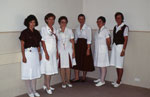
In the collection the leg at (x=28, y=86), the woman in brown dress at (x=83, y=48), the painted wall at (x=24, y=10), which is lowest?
the leg at (x=28, y=86)

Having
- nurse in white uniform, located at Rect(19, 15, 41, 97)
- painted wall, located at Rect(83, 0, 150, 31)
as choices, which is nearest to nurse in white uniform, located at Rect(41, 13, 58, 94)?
nurse in white uniform, located at Rect(19, 15, 41, 97)

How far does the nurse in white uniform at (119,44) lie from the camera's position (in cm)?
455

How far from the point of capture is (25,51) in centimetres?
388

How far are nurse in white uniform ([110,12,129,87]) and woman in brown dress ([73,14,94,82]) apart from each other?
551 mm

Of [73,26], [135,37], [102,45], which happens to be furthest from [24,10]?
[135,37]

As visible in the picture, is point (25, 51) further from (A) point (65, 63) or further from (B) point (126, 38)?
(B) point (126, 38)

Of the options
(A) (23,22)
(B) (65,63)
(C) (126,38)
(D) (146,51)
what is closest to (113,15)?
(C) (126,38)

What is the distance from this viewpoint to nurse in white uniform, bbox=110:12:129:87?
4.55 meters

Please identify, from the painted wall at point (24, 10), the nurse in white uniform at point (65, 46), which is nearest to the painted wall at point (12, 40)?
the painted wall at point (24, 10)

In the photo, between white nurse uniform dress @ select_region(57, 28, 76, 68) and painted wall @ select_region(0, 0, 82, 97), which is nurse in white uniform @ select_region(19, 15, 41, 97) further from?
white nurse uniform dress @ select_region(57, 28, 76, 68)

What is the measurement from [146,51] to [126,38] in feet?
1.81

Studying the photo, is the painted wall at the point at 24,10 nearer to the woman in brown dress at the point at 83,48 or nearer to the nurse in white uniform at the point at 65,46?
the nurse in white uniform at the point at 65,46

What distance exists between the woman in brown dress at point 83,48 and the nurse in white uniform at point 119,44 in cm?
55

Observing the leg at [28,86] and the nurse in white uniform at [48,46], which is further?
the nurse in white uniform at [48,46]
